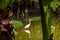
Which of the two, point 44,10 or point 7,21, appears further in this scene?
point 44,10

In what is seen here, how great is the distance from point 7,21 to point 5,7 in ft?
0.36

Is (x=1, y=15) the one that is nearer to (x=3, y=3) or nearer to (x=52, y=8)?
(x=3, y=3)

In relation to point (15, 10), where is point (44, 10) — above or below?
above

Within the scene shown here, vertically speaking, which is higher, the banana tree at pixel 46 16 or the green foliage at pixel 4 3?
the green foliage at pixel 4 3

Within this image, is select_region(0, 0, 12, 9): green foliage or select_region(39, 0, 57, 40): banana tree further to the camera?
select_region(39, 0, 57, 40): banana tree

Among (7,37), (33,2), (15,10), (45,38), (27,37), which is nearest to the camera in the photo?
(7,37)

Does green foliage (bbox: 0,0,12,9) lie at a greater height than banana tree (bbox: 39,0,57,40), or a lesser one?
greater

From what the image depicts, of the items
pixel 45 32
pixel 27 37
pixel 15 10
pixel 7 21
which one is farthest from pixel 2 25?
pixel 15 10

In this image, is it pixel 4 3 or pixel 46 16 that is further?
pixel 46 16

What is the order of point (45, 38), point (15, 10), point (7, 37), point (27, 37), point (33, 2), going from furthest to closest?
1. point (33, 2)
2. point (15, 10)
3. point (27, 37)
4. point (45, 38)
5. point (7, 37)

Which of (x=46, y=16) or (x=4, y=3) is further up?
(x=4, y=3)

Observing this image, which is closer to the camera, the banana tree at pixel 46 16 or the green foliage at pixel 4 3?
the green foliage at pixel 4 3

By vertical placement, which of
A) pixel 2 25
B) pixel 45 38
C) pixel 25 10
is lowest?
pixel 25 10

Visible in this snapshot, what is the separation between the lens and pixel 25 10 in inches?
272
